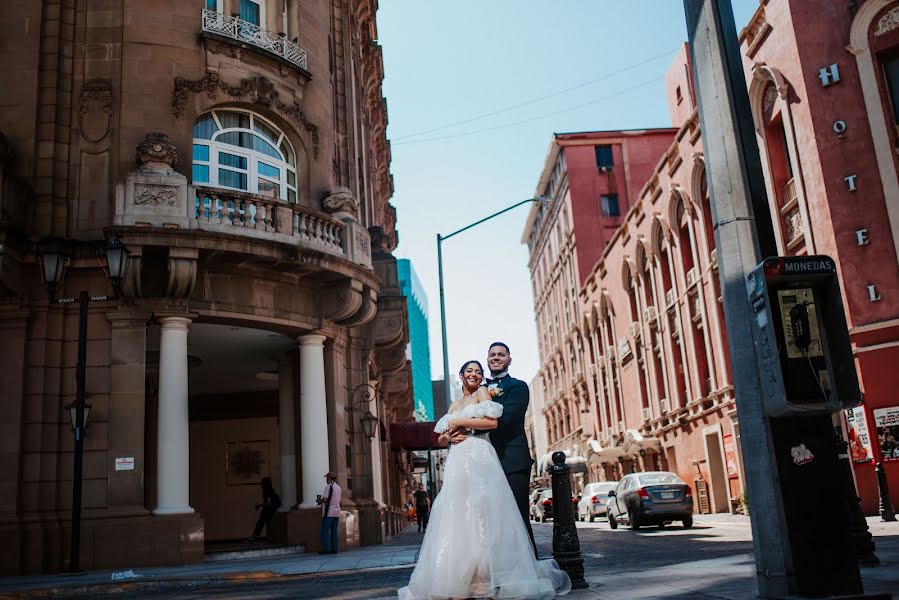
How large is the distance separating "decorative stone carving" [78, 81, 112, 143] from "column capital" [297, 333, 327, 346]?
5.91 m

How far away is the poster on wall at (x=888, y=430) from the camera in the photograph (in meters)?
20.8

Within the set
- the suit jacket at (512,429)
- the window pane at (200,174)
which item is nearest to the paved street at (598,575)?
the suit jacket at (512,429)

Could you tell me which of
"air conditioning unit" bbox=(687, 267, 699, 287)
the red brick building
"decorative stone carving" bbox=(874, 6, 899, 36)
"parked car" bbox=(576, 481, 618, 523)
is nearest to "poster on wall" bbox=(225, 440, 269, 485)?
"parked car" bbox=(576, 481, 618, 523)

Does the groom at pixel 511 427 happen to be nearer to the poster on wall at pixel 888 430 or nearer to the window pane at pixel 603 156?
the poster on wall at pixel 888 430

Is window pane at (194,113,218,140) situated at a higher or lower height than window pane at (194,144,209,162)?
higher

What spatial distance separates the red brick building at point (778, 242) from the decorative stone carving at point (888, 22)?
0.04m

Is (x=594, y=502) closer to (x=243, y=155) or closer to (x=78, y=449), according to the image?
(x=243, y=155)

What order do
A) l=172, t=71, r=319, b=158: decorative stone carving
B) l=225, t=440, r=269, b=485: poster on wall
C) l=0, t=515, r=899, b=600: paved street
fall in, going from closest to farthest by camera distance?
l=0, t=515, r=899, b=600: paved street, l=172, t=71, r=319, b=158: decorative stone carving, l=225, t=440, r=269, b=485: poster on wall

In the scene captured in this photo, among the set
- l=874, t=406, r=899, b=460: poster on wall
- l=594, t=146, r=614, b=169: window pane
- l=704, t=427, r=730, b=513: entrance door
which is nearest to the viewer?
l=874, t=406, r=899, b=460: poster on wall

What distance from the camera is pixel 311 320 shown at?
19.0m

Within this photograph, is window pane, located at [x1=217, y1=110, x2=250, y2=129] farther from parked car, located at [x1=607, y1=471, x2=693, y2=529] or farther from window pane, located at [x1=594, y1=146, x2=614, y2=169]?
window pane, located at [x1=594, y1=146, x2=614, y2=169]

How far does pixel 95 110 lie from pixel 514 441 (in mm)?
13876

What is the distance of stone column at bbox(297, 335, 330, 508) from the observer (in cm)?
1845

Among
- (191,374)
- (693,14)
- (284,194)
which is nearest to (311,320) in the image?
(284,194)
